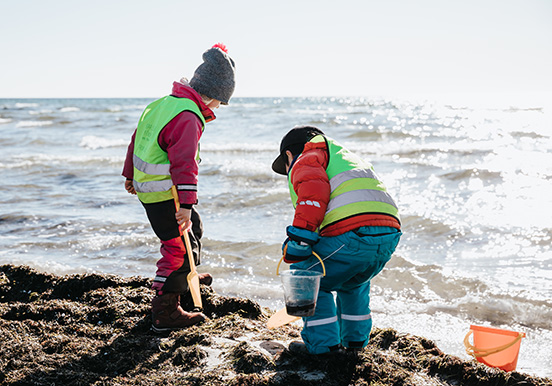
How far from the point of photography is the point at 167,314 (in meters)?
3.08

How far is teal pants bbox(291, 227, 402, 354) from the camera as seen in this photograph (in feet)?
8.57

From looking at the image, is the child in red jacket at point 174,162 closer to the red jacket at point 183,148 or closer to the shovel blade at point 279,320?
the red jacket at point 183,148

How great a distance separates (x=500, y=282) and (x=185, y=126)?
10.9 feet

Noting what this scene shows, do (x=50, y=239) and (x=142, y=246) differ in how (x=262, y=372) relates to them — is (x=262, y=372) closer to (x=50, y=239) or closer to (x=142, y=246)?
(x=142, y=246)

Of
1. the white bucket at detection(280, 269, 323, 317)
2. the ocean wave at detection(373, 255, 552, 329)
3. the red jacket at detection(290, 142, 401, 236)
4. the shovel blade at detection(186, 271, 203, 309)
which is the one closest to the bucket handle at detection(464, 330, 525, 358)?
the red jacket at detection(290, 142, 401, 236)

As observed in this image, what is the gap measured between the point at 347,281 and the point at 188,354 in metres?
0.95

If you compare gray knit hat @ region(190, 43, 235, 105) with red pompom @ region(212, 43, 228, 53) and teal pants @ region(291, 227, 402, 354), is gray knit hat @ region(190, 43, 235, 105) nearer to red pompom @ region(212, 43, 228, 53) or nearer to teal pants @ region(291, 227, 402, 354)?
red pompom @ region(212, 43, 228, 53)

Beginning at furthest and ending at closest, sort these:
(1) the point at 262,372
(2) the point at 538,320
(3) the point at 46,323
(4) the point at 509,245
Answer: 1. (4) the point at 509,245
2. (2) the point at 538,320
3. (3) the point at 46,323
4. (1) the point at 262,372

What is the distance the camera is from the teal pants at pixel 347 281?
8.57ft

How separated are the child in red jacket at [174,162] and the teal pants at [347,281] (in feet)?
2.63

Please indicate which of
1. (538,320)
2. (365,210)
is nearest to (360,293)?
(365,210)

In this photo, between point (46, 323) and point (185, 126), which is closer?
point (185, 126)

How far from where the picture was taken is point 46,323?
3115 millimetres

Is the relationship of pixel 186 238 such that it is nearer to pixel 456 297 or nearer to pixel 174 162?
pixel 174 162
